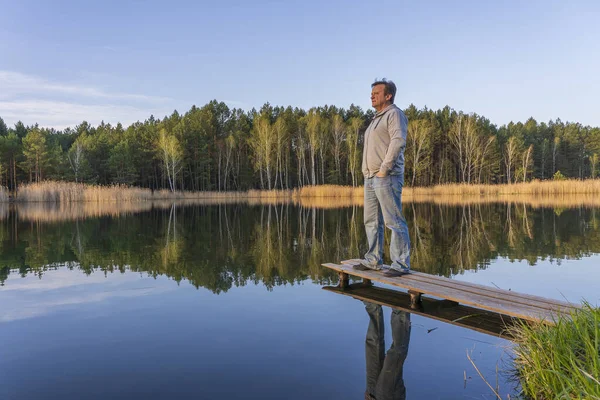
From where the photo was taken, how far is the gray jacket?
4.39 meters

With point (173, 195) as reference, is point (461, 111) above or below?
above

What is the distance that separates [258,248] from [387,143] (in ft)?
15.3

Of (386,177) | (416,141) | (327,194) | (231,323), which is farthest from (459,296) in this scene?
(416,141)

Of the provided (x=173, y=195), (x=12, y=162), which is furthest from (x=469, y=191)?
(x=12, y=162)

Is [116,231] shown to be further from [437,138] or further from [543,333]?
[437,138]

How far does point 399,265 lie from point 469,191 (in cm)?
3609

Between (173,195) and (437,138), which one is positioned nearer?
(173,195)

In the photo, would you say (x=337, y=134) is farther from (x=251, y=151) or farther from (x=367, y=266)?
(x=367, y=266)

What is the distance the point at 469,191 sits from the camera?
37.8 meters

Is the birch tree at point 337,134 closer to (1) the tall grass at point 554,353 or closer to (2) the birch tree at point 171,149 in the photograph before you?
(2) the birch tree at point 171,149

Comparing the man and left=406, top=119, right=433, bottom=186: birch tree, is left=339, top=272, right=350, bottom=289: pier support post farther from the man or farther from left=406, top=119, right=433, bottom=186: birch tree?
left=406, top=119, right=433, bottom=186: birch tree

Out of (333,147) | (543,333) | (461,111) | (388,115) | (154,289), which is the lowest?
(154,289)

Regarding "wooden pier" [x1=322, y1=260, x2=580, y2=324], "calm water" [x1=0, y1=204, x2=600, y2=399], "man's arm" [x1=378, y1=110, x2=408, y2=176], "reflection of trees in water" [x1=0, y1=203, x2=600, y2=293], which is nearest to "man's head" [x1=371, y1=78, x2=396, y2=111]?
"man's arm" [x1=378, y1=110, x2=408, y2=176]

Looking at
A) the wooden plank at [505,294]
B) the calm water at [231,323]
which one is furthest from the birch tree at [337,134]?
the wooden plank at [505,294]
